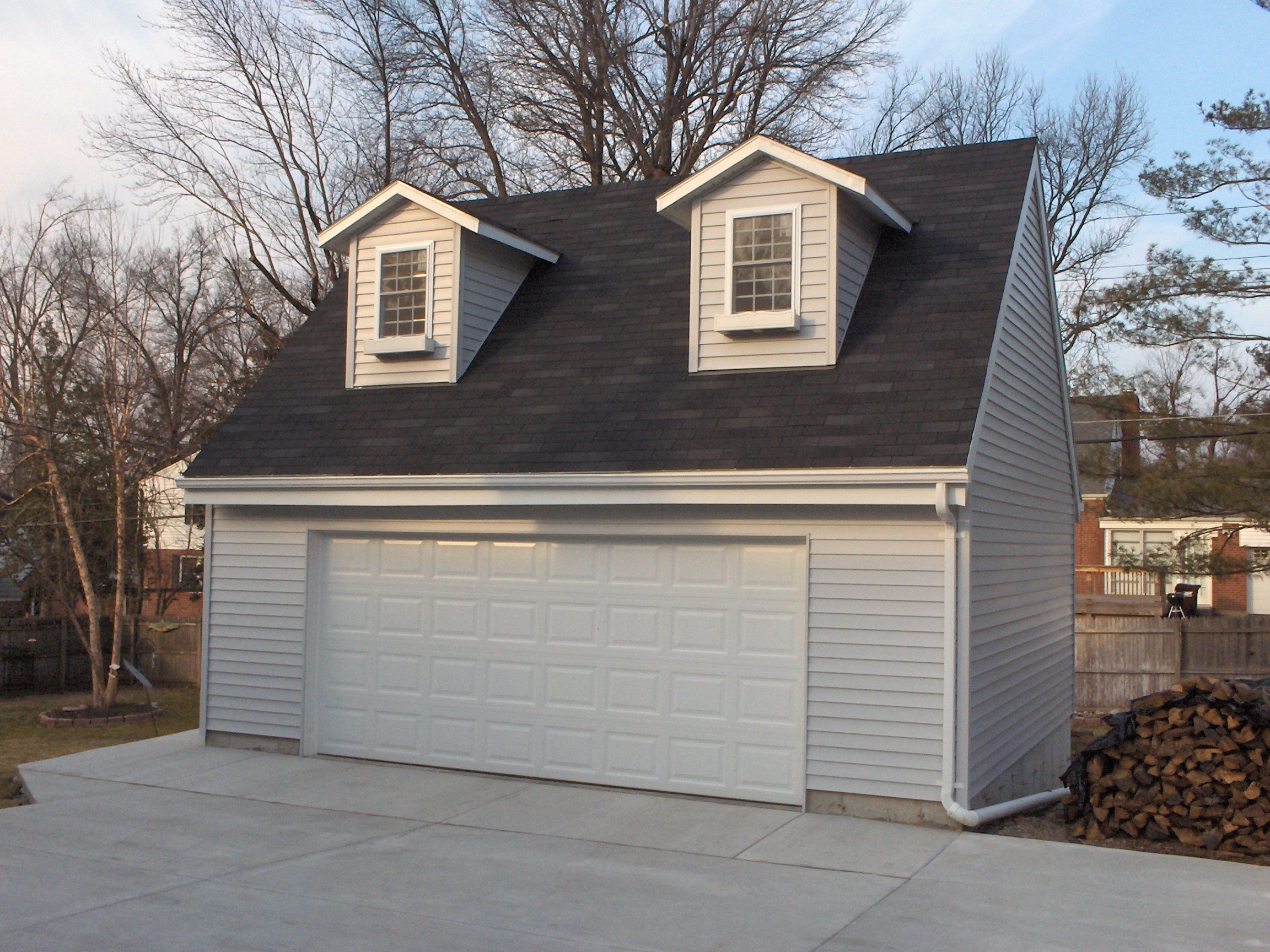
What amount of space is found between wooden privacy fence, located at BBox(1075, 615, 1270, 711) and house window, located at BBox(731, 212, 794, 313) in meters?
10.7

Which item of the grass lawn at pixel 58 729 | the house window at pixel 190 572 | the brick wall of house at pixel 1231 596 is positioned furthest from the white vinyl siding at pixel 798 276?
the brick wall of house at pixel 1231 596

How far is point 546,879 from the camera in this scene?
7098mm

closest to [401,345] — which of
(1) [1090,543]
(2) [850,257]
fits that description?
(2) [850,257]

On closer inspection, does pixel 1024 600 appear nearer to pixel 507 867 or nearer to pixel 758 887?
pixel 758 887

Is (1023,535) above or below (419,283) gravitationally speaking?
below

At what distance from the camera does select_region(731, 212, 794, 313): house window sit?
32.8ft

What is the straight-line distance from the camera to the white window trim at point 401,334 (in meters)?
11.2

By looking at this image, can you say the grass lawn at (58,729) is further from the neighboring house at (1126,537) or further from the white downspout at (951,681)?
the neighboring house at (1126,537)

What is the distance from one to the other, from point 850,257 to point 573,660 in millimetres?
4319

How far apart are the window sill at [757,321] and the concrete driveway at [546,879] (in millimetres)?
4008

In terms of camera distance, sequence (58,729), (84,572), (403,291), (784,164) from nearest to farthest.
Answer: (784,164), (403,291), (58,729), (84,572)

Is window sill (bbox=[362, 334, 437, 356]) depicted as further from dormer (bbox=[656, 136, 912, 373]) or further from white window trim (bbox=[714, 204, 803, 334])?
white window trim (bbox=[714, 204, 803, 334])

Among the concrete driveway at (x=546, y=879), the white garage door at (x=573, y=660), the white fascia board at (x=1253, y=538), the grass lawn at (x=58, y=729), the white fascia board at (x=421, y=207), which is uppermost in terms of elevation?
the white fascia board at (x=421, y=207)

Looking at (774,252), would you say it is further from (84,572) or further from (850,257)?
(84,572)
